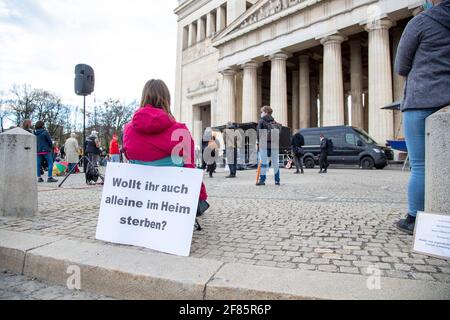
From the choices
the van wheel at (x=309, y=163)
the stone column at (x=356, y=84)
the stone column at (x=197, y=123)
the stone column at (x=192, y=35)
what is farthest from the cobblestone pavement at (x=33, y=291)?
the stone column at (x=192, y=35)

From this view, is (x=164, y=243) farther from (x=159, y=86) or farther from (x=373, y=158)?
(x=373, y=158)

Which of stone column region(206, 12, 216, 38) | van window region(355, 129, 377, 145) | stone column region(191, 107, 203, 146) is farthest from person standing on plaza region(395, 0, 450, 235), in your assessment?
stone column region(206, 12, 216, 38)

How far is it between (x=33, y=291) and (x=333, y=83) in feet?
79.2

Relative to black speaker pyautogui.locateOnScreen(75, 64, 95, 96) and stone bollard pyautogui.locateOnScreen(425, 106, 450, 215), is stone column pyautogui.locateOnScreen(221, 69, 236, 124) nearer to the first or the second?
black speaker pyautogui.locateOnScreen(75, 64, 95, 96)

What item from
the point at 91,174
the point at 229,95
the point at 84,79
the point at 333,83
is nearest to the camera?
the point at 84,79

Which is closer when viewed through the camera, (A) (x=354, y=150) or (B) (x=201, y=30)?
(A) (x=354, y=150)

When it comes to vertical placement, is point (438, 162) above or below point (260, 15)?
below

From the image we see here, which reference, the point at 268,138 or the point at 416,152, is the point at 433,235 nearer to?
the point at 416,152

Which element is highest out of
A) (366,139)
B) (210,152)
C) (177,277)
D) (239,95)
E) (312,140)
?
(239,95)

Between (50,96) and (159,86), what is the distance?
43.3m

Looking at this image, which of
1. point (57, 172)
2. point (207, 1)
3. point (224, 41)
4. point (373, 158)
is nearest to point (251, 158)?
point (373, 158)

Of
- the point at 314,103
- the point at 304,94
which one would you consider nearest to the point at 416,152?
the point at 304,94

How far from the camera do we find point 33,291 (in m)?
2.25

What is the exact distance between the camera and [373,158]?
1716cm
